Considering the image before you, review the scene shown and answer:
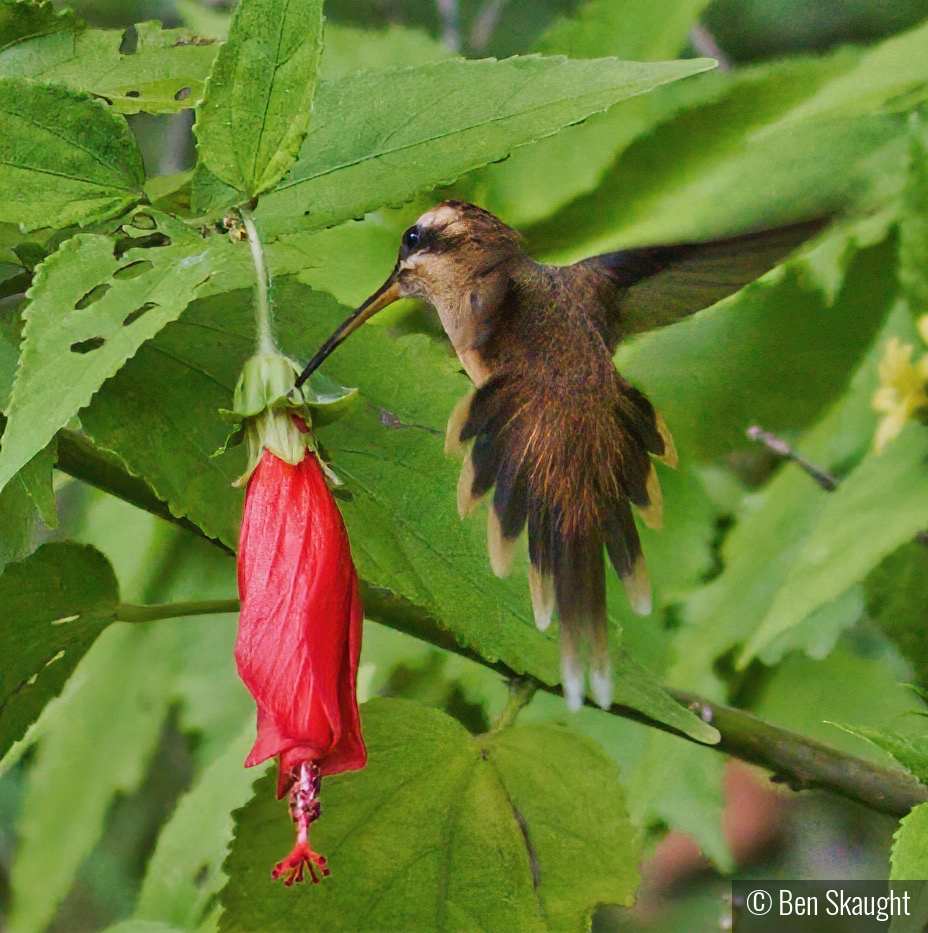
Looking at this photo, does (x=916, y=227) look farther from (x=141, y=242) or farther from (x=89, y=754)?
(x=89, y=754)

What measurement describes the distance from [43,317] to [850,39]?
39 centimetres

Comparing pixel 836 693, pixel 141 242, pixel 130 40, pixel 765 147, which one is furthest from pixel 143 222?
pixel 836 693

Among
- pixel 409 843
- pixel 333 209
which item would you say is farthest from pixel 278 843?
pixel 333 209

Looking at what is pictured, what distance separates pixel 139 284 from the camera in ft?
0.52

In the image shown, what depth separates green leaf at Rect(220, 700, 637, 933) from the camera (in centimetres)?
22

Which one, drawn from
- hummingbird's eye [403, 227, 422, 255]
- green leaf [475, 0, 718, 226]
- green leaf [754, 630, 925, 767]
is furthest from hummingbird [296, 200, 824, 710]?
green leaf [754, 630, 925, 767]

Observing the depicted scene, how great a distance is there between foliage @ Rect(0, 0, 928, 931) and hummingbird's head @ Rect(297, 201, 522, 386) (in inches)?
0.4

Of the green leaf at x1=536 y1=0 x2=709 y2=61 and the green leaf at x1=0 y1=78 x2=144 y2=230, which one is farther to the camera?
the green leaf at x1=536 y1=0 x2=709 y2=61

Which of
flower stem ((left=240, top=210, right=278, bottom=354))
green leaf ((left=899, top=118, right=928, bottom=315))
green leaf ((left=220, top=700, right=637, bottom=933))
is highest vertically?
green leaf ((left=899, top=118, right=928, bottom=315))

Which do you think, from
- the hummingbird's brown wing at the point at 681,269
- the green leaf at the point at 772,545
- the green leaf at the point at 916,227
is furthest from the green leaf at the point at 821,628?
the hummingbird's brown wing at the point at 681,269

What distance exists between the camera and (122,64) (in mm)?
214

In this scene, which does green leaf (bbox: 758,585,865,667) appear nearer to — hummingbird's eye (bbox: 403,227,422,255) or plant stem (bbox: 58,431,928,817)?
plant stem (bbox: 58,431,928,817)

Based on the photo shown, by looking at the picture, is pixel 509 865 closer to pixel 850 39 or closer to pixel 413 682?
pixel 413 682

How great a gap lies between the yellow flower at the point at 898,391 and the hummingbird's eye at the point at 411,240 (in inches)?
9.6
